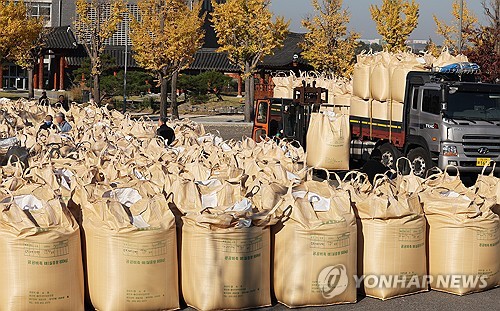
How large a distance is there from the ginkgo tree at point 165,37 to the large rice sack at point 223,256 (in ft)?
104

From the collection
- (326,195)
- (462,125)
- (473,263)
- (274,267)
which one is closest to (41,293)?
(274,267)

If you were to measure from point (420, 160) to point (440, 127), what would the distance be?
926mm

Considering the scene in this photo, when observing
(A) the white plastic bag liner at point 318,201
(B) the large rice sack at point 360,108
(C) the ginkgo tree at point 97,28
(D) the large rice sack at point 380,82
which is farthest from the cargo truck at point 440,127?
(C) the ginkgo tree at point 97,28

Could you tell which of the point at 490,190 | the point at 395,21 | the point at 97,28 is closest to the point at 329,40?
the point at 395,21

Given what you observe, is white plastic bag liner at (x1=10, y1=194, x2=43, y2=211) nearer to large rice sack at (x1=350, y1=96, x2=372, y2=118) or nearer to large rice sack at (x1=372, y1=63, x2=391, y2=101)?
large rice sack at (x1=372, y1=63, x2=391, y2=101)

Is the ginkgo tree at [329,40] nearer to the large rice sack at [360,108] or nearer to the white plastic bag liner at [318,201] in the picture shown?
the large rice sack at [360,108]

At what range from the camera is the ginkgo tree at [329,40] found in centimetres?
4806

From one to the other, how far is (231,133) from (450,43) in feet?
62.3

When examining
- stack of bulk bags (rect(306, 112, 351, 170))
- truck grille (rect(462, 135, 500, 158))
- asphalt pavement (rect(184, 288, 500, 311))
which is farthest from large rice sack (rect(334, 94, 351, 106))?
asphalt pavement (rect(184, 288, 500, 311))

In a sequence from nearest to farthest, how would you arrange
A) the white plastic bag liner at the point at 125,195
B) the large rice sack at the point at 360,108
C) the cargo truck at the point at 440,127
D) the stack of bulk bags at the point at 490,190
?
the white plastic bag liner at the point at 125,195 < the stack of bulk bags at the point at 490,190 < the cargo truck at the point at 440,127 < the large rice sack at the point at 360,108

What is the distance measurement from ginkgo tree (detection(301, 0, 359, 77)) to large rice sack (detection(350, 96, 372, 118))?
2809 cm

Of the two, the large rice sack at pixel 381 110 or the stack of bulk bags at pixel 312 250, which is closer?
the stack of bulk bags at pixel 312 250

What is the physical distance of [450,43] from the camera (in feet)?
160

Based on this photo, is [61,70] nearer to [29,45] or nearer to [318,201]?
[29,45]
